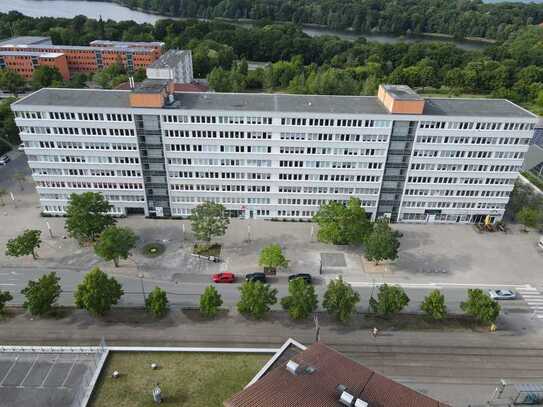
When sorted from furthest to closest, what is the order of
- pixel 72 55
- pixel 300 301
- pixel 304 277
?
pixel 72 55 < pixel 304 277 < pixel 300 301

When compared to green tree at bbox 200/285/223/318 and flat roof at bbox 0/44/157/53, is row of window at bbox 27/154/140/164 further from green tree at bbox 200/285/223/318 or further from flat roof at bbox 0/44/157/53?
flat roof at bbox 0/44/157/53

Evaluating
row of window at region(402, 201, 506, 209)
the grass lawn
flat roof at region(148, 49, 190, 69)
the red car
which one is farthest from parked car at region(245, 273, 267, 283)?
flat roof at region(148, 49, 190, 69)

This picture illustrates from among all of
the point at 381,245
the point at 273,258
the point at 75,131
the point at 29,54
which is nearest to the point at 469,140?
the point at 381,245

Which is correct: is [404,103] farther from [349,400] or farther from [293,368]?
A: [349,400]

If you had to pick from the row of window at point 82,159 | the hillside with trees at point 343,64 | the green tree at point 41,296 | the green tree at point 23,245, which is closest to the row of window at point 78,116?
the row of window at point 82,159

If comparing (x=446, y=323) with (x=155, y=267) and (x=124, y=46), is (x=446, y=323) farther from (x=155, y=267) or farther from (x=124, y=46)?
(x=124, y=46)

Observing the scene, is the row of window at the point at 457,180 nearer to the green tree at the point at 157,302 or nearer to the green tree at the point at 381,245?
the green tree at the point at 381,245
